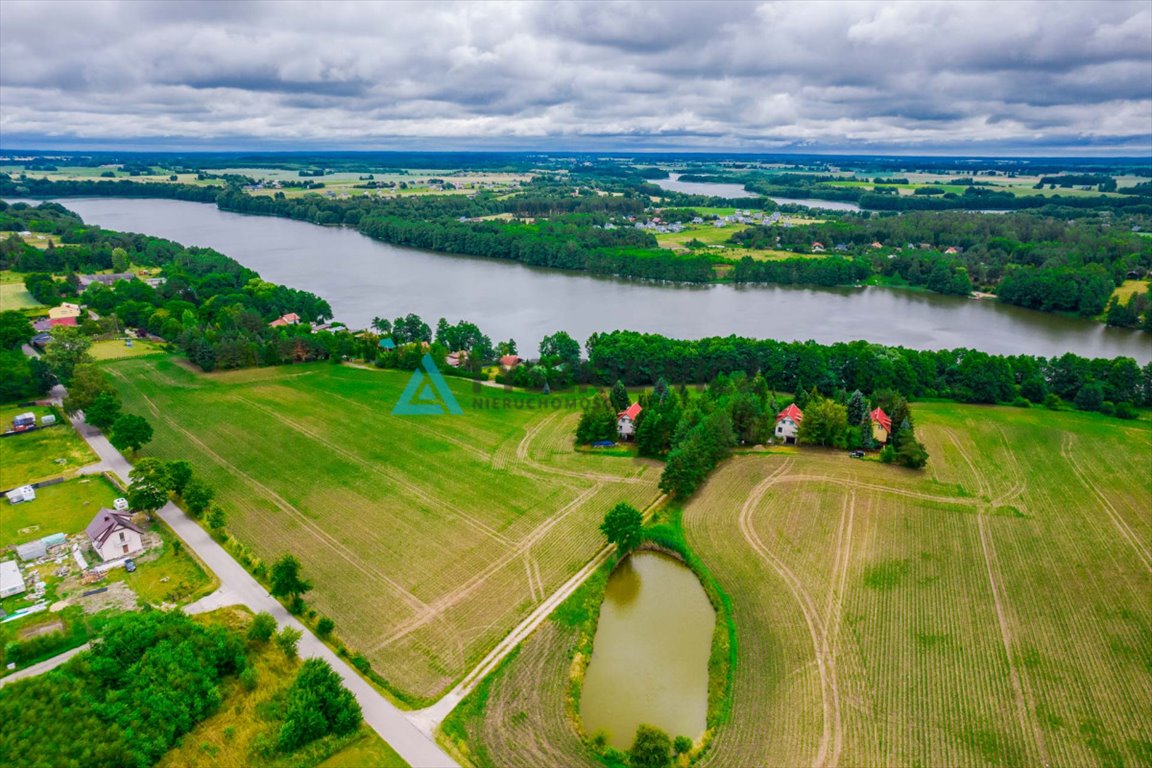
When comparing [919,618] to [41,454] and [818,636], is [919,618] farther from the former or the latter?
[41,454]

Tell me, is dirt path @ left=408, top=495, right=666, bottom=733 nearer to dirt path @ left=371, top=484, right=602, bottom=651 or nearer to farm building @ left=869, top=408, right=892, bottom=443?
dirt path @ left=371, top=484, right=602, bottom=651

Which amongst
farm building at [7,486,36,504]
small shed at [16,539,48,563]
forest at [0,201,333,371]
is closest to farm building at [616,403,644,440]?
small shed at [16,539,48,563]

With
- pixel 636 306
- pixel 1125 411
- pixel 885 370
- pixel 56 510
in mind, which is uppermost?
pixel 885 370

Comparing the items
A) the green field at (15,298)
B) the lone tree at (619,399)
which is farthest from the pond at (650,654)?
the green field at (15,298)

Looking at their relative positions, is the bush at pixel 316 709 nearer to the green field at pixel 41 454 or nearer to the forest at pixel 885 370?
the green field at pixel 41 454

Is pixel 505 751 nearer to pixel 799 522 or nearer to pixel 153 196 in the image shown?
pixel 799 522

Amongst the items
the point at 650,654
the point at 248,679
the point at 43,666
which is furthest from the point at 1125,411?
the point at 43,666

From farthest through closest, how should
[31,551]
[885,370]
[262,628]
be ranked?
[885,370] → [31,551] → [262,628]
